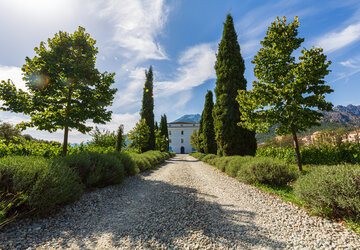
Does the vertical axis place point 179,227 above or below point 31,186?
below

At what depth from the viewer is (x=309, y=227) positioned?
110 inches

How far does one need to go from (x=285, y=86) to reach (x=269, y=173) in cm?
336

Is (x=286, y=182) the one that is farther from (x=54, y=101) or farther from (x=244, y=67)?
(x=54, y=101)

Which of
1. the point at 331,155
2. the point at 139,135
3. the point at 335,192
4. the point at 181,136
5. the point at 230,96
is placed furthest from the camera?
the point at 181,136

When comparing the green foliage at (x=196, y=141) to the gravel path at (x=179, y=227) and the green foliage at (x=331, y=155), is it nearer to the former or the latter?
the green foliage at (x=331, y=155)

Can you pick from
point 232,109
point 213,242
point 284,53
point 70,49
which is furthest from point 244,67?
point 213,242

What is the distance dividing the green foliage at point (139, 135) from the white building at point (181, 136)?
139ft

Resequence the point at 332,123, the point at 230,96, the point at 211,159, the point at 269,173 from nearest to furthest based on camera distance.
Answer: the point at 269,173
the point at 230,96
the point at 211,159
the point at 332,123

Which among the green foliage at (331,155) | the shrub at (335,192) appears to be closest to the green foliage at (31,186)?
the shrub at (335,192)

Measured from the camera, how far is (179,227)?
2.87 metres

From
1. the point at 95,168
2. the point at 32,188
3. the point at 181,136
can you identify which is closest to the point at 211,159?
the point at 95,168

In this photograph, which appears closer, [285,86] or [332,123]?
[285,86]

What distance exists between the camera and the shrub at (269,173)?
18.0ft

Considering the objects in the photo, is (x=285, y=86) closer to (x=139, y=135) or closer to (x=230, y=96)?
→ (x=230, y=96)
